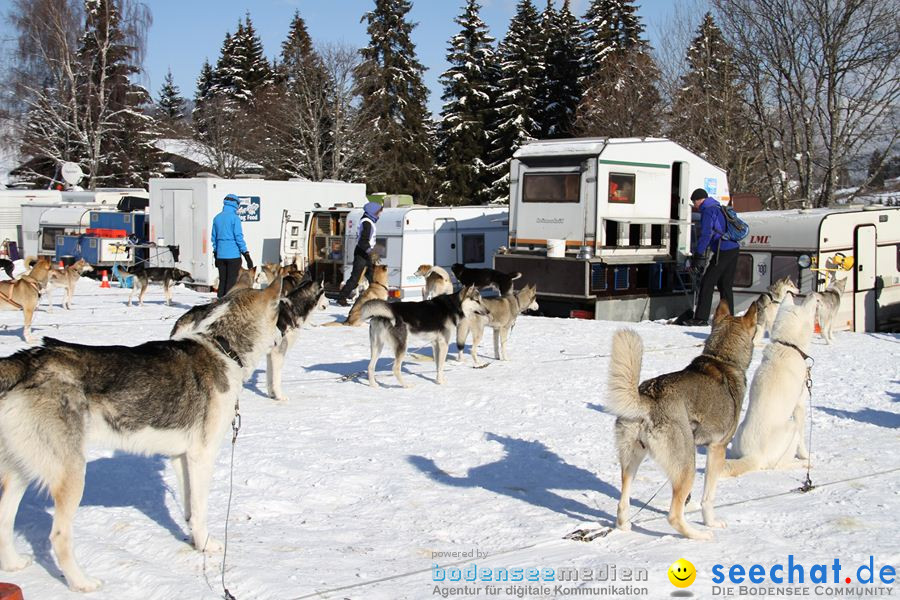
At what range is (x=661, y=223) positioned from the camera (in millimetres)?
16109

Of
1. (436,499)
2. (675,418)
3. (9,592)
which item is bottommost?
(436,499)

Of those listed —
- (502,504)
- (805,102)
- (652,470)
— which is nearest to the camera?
(502,504)

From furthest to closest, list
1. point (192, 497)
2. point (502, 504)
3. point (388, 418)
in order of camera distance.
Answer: point (388, 418), point (502, 504), point (192, 497)

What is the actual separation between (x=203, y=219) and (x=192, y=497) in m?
17.4

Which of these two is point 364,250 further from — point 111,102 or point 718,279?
point 111,102

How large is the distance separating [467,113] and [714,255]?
3382 cm

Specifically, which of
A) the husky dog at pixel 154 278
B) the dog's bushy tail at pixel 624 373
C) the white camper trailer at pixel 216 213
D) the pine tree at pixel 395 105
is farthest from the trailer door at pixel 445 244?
the pine tree at pixel 395 105

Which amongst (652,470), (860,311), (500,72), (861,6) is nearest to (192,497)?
(652,470)

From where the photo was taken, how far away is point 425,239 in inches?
697

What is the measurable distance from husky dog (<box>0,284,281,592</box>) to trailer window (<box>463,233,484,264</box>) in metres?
13.8

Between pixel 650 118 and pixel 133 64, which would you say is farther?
pixel 133 64

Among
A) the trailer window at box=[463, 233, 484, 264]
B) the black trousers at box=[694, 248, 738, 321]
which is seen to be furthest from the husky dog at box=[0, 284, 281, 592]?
the trailer window at box=[463, 233, 484, 264]

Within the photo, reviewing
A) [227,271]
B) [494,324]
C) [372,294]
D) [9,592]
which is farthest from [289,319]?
[9,592]

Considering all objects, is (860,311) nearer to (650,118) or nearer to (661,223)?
(661,223)
